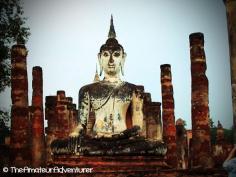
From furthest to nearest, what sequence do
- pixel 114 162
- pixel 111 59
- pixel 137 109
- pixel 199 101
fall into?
pixel 199 101, pixel 111 59, pixel 137 109, pixel 114 162

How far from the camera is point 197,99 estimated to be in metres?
11.3

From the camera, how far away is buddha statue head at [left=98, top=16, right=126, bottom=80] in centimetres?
951

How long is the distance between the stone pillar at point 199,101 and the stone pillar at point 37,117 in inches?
242

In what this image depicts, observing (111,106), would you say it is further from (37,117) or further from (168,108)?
(37,117)

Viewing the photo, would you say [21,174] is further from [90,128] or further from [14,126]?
[14,126]

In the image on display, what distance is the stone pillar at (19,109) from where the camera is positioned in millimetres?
11906

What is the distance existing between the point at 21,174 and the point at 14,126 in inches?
224

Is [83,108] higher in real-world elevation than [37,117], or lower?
lower

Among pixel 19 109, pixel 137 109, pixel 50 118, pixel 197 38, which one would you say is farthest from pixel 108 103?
pixel 50 118

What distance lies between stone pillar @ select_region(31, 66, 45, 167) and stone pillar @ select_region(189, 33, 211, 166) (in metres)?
6.14

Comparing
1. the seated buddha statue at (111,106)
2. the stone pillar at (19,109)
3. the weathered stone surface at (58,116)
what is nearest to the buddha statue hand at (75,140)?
the seated buddha statue at (111,106)

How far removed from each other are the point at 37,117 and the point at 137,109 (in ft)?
23.0

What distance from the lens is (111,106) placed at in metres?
9.33

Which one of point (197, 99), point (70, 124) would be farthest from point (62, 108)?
point (197, 99)
